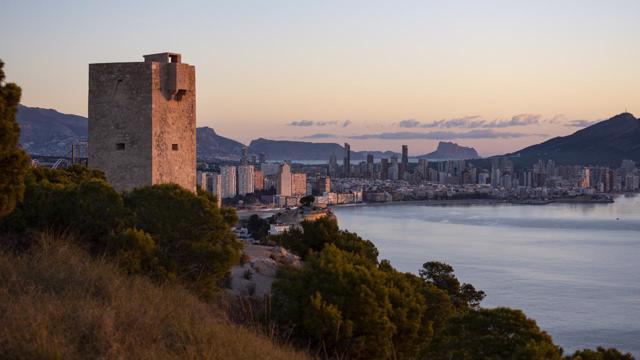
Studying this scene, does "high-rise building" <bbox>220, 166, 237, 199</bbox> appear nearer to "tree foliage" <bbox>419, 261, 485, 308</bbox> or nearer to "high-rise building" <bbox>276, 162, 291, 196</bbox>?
"high-rise building" <bbox>276, 162, 291, 196</bbox>

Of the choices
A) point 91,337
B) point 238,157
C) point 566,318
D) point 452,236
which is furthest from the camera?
point 238,157

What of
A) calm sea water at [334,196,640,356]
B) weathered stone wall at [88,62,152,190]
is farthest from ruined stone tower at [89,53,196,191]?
calm sea water at [334,196,640,356]

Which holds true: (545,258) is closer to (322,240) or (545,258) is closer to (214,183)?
(322,240)

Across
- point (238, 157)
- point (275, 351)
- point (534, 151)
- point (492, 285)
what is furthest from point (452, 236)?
point (534, 151)

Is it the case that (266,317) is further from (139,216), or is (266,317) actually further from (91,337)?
(91,337)

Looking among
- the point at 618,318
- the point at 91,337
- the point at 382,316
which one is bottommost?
the point at 618,318

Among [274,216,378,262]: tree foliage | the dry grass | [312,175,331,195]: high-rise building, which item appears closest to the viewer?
the dry grass

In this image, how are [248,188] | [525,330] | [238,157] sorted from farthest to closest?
[238,157]
[248,188]
[525,330]
